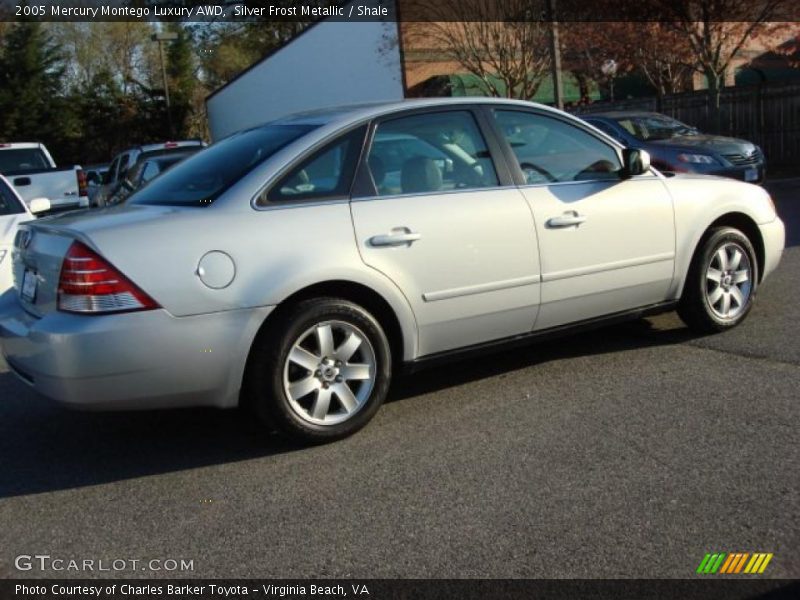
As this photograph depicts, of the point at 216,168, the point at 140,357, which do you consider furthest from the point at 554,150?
the point at 140,357

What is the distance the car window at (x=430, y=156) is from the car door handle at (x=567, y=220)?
392 mm

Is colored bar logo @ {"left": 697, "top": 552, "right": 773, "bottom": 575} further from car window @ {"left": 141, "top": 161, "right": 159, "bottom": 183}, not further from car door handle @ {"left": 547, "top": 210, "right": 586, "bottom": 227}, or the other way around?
car window @ {"left": 141, "top": 161, "right": 159, "bottom": 183}

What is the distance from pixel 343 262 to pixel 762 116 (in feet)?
59.0

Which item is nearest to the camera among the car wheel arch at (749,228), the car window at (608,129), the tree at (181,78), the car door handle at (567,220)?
the car door handle at (567,220)

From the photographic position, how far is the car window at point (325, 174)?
427 centimetres

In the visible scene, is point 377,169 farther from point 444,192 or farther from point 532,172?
point 532,172

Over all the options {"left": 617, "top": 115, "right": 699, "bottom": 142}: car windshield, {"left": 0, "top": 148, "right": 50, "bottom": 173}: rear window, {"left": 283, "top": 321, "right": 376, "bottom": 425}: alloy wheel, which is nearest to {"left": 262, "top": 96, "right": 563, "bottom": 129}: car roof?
{"left": 283, "top": 321, "right": 376, "bottom": 425}: alloy wheel

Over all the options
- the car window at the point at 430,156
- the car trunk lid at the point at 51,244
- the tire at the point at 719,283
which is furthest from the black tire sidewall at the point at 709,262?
the car trunk lid at the point at 51,244

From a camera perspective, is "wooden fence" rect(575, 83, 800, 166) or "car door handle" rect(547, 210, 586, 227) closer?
"car door handle" rect(547, 210, 586, 227)

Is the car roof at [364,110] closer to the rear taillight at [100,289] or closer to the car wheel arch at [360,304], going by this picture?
the car wheel arch at [360,304]

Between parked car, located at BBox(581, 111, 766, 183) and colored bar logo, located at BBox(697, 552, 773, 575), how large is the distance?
9.23m

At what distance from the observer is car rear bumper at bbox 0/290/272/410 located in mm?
3766

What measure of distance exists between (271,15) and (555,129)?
40751 mm

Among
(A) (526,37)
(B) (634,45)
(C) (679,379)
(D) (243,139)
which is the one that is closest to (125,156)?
(A) (526,37)
